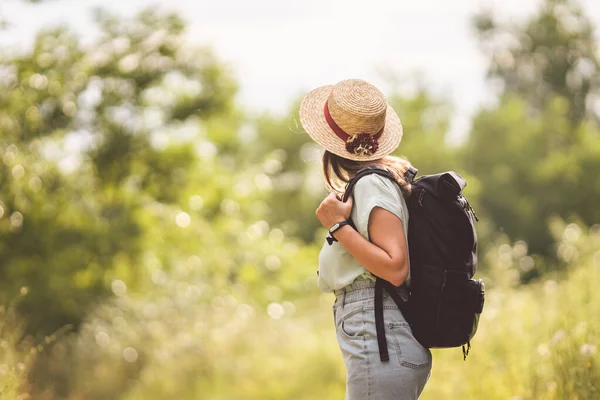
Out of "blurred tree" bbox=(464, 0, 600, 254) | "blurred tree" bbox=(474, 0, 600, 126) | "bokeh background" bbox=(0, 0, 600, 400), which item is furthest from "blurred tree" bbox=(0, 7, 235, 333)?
"blurred tree" bbox=(474, 0, 600, 126)

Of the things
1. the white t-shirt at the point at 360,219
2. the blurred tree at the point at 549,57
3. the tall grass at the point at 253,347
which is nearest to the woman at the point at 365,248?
the white t-shirt at the point at 360,219

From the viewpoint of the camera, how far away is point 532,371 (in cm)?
476

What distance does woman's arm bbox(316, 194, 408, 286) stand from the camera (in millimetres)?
2475

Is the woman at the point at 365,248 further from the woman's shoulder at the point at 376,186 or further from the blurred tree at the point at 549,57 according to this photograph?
the blurred tree at the point at 549,57

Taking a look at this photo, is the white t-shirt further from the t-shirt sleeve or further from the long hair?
the long hair

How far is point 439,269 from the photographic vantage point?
257cm

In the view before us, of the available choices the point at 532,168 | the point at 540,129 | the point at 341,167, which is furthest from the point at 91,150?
the point at 540,129

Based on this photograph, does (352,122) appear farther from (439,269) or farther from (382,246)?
(439,269)

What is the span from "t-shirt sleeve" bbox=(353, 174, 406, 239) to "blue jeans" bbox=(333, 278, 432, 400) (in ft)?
0.74

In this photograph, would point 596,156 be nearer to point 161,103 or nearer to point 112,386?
point 161,103

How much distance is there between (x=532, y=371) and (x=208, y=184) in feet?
24.0

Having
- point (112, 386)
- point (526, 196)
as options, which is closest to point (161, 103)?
A: point (112, 386)

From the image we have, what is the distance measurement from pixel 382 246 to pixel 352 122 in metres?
0.53

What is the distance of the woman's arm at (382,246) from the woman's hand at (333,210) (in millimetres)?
58
